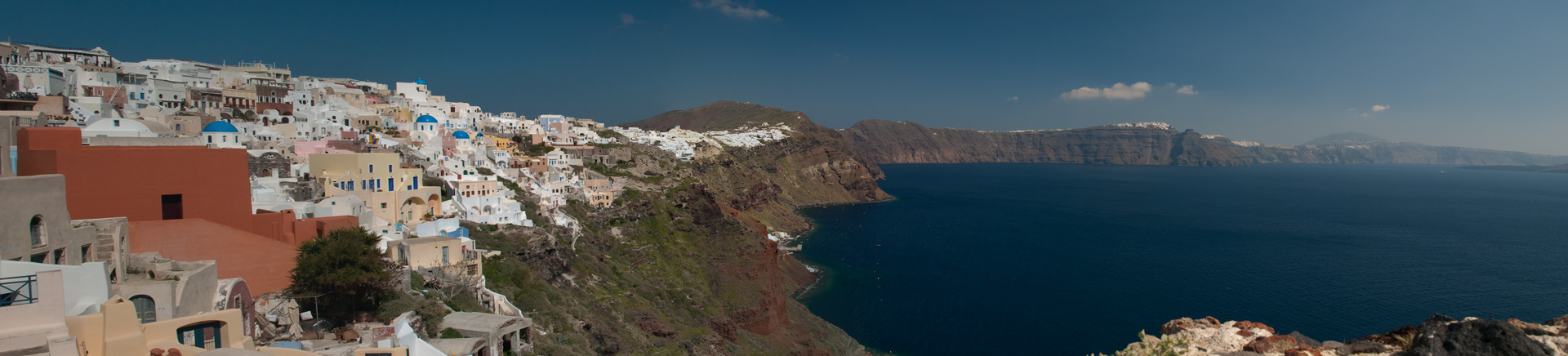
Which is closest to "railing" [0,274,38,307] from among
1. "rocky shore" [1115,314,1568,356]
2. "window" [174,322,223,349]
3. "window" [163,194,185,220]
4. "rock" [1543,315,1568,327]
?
"window" [174,322,223,349]

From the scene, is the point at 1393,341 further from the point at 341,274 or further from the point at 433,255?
the point at 433,255

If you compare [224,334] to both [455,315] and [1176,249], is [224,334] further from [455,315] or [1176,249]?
[1176,249]

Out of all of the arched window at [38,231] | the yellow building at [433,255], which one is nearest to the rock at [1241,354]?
the arched window at [38,231]

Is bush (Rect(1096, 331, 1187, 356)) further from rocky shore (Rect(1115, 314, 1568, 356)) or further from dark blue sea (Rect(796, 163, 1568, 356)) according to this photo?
dark blue sea (Rect(796, 163, 1568, 356))

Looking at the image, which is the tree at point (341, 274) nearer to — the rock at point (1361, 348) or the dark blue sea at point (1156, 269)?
the rock at point (1361, 348)

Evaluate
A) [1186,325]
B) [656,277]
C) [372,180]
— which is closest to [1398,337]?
[1186,325]

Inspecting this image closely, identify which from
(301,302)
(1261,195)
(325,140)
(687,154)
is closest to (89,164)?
(301,302)
